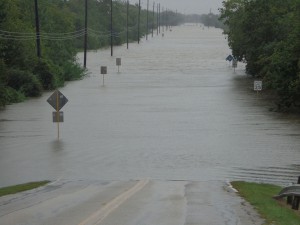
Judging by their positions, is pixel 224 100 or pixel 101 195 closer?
pixel 101 195

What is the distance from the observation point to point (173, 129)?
2969 centimetres

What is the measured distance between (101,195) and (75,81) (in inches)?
1826

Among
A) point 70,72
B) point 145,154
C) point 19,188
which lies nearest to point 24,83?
point 70,72

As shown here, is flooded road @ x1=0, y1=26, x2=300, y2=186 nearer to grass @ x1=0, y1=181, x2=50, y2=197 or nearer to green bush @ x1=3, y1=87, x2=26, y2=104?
green bush @ x1=3, y1=87, x2=26, y2=104

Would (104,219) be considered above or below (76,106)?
above

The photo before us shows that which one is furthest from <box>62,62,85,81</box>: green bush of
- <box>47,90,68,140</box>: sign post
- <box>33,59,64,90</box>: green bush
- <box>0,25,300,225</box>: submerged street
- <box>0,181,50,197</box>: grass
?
<box>0,181,50,197</box>: grass

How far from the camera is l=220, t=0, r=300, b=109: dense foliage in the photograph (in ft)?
118

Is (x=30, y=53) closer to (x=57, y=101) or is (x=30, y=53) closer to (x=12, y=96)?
(x=12, y=96)

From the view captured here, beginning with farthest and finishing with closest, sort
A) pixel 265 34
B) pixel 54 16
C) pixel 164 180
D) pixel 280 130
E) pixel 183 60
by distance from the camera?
pixel 183 60 → pixel 54 16 → pixel 265 34 → pixel 280 130 → pixel 164 180

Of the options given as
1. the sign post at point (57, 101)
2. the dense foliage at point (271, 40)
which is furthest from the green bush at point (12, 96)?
the dense foliage at point (271, 40)

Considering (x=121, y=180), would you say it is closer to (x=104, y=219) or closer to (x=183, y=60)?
(x=104, y=219)

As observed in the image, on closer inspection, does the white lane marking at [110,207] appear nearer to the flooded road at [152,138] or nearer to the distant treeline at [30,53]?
the flooded road at [152,138]

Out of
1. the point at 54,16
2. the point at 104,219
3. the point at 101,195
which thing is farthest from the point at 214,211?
the point at 54,16

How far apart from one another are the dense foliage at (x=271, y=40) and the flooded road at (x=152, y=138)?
6.24 feet
